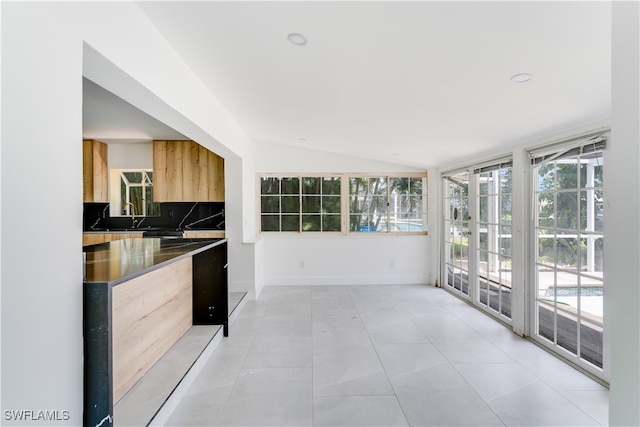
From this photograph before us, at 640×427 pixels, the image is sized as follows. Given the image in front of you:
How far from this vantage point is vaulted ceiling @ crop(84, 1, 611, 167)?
1.50m

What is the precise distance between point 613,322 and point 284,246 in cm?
484

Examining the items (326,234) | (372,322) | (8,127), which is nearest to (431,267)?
(326,234)

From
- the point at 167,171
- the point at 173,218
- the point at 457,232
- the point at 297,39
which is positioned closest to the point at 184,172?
the point at 167,171

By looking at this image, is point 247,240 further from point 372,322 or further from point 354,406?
point 354,406

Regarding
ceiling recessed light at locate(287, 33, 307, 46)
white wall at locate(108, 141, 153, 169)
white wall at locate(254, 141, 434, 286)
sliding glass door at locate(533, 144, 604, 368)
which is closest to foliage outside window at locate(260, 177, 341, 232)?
white wall at locate(254, 141, 434, 286)

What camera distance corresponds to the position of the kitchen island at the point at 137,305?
124cm

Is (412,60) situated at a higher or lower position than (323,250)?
higher

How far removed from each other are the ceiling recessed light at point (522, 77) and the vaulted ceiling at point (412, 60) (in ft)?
0.12

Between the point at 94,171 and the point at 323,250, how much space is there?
159 inches

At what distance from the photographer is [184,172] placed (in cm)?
495

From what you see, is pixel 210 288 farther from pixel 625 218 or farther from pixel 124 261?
pixel 625 218

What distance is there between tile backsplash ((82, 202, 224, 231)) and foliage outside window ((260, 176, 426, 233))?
868 mm

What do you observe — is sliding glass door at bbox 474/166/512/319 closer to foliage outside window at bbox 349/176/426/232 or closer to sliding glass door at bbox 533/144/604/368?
sliding glass door at bbox 533/144/604/368

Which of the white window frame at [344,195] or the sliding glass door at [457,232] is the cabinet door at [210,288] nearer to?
the white window frame at [344,195]
